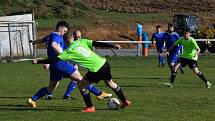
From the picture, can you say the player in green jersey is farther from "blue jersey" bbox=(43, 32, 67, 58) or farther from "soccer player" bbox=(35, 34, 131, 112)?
"blue jersey" bbox=(43, 32, 67, 58)

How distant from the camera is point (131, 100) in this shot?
16.0m

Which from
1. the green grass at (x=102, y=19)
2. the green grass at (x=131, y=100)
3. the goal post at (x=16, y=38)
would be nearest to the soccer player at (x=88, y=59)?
the green grass at (x=131, y=100)

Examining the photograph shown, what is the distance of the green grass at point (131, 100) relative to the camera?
12.9 m

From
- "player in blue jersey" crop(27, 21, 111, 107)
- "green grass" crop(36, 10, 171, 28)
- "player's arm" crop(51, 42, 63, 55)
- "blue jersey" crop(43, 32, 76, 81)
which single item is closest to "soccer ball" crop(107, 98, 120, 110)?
"player in blue jersey" crop(27, 21, 111, 107)

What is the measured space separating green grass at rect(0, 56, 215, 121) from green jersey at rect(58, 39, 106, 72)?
0.98 metres

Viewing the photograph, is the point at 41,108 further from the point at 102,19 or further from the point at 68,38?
the point at 102,19

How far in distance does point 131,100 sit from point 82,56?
3.00m

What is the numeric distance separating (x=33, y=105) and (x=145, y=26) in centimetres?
4928

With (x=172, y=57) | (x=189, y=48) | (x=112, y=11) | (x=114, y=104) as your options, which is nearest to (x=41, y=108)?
(x=114, y=104)

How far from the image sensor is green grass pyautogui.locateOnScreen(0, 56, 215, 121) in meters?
12.9

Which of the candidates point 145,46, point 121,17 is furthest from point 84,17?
point 145,46

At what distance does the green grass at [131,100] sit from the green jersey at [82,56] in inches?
38.6

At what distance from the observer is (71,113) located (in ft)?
43.9

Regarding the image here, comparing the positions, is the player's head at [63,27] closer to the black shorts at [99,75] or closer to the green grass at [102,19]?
the black shorts at [99,75]
